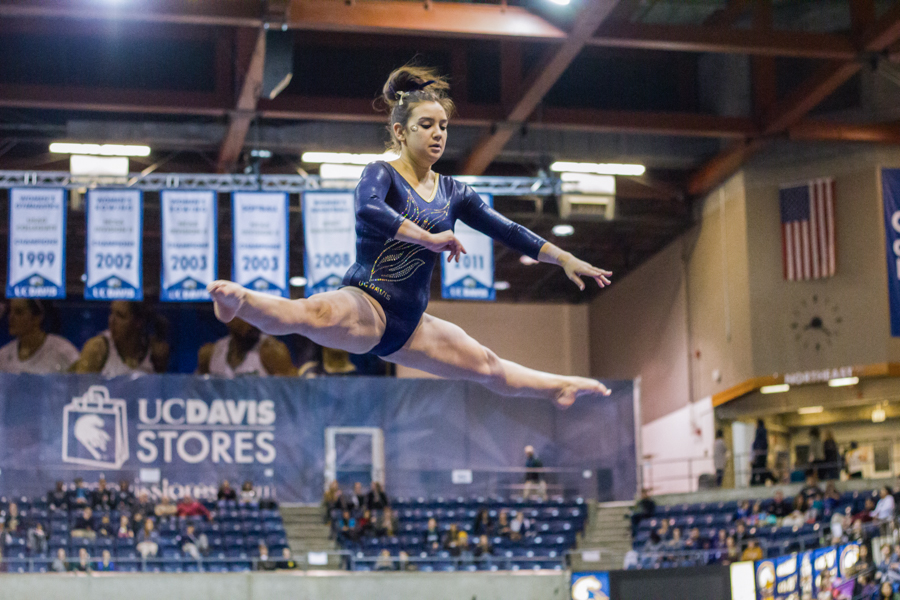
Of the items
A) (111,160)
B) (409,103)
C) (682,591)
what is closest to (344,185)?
(111,160)

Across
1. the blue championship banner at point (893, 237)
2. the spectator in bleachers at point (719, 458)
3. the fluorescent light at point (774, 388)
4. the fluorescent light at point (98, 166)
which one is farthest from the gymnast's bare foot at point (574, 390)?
the spectator in bleachers at point (719, 458)

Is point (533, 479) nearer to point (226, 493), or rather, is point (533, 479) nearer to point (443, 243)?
point (226, 493)

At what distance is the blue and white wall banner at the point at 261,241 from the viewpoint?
52.1 feet

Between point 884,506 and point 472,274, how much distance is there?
6.45m

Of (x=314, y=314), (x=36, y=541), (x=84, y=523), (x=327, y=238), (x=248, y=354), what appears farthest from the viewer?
(x=248, y=354)

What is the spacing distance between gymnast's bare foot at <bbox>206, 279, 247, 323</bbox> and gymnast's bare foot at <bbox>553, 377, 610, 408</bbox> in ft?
5.51

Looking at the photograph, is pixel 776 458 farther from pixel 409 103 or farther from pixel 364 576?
pixel 409 103

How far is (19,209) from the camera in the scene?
15.9 m

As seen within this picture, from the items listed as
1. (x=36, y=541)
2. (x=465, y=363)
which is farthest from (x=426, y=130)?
(x=36, y=541)

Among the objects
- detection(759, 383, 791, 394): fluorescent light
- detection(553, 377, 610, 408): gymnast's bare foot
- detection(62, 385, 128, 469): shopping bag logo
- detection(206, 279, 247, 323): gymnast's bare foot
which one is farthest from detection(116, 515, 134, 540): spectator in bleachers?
detection(206, 279, 247, 323): gymnast's bare foot

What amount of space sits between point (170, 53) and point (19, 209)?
3.43m

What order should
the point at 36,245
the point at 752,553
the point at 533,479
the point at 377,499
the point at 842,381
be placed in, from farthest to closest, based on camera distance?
the point at 842,381, the point at 533,479, the point at 377,499, the point at 36,245, the point at 752,553

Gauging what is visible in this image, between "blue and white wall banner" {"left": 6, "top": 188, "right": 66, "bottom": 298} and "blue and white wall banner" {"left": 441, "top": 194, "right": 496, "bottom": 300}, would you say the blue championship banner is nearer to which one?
"blue and white wall banner" {"left": 441, "top": 194, "right": 496, "bottom": 300}

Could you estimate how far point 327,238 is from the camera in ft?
52.8
